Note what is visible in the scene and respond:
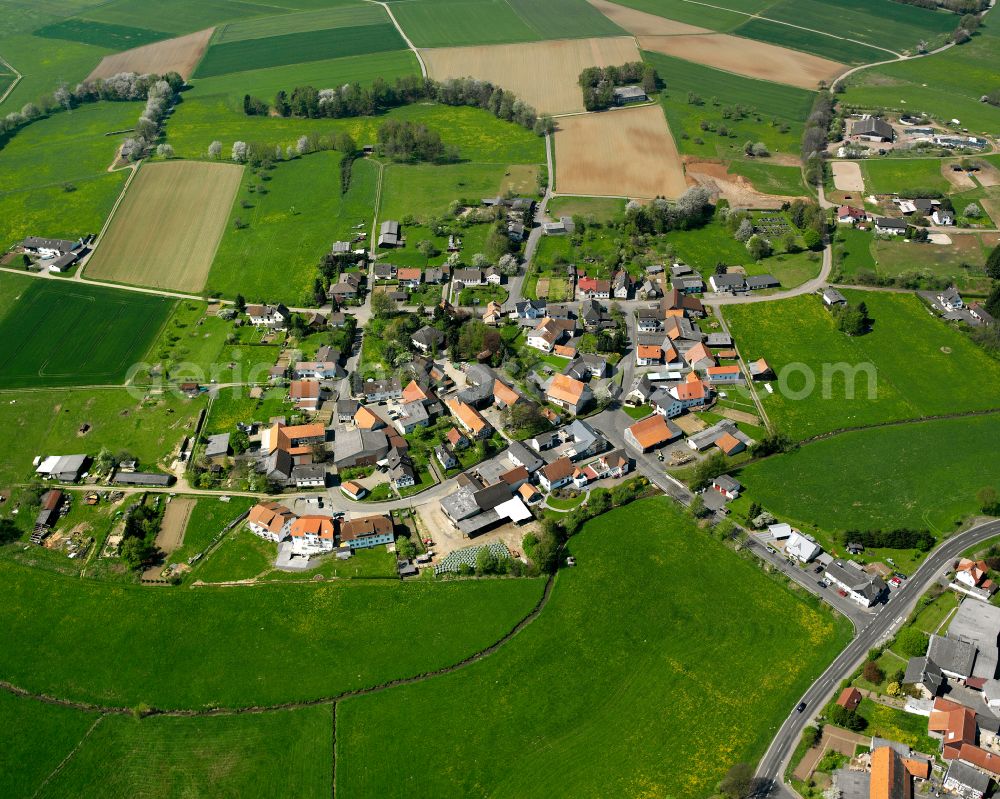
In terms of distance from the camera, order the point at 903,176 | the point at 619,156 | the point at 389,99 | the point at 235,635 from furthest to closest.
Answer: the point at 389,99 < the point at 619,156 < the point at 903,176 < the point at 235,635

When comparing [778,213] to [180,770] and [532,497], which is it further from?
[180,770]

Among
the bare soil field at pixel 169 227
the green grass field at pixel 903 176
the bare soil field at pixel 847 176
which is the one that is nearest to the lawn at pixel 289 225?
the bare soil field at pixel 169 227

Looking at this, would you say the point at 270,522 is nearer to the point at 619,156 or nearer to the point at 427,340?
the point at 427,340

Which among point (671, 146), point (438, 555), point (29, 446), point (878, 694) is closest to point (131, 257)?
point (29, 446)

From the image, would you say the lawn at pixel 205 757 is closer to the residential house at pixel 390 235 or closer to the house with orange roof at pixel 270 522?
the house with orange roof at pixel 270 522

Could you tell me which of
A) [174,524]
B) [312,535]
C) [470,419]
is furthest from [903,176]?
[174,524]

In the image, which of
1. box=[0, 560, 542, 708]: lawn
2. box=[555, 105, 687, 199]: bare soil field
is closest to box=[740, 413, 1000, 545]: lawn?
box=[0, 560, 542, 708]: lawn

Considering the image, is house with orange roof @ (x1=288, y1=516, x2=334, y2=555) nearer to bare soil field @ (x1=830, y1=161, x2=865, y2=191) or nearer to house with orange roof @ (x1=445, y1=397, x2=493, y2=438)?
house with orange roof @ (x1=445, y1=397, x2=493, y2=438)
